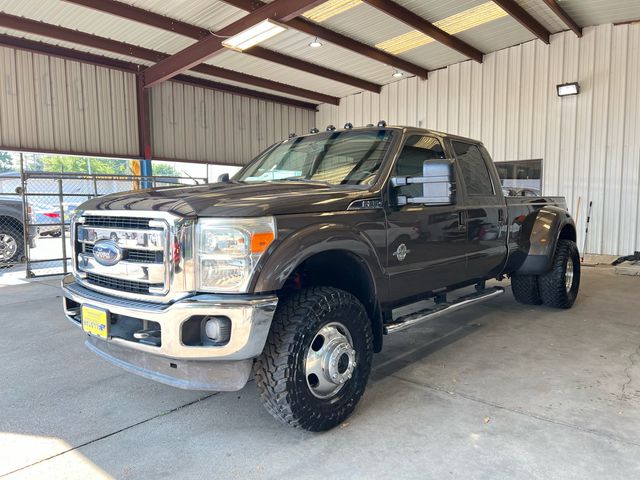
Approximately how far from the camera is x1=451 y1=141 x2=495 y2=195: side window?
4.03 metres

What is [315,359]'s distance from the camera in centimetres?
A: 256

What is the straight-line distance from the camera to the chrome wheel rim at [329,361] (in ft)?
8.43

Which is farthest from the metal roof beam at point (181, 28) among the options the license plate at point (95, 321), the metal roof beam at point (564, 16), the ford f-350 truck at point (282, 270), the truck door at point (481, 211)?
the license plate at point (95, 321)

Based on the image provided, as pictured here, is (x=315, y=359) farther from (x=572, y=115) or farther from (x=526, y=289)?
(x=572, y=115)

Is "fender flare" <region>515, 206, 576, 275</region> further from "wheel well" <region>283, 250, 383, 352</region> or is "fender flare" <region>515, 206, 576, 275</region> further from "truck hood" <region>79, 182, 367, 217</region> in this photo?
"truck hood" <region>79, 182, 367, 217</region>

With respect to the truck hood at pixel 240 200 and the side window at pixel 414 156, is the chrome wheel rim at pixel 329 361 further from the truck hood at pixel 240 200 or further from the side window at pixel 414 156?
the side window at pixel 414 156

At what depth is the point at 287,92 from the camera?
1400 cm

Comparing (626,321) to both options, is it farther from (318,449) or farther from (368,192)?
(318,449)

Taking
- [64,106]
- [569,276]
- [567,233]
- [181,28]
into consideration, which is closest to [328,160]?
[567,233]

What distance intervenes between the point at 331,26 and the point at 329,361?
9085 millimetres

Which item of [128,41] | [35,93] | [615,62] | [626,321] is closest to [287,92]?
[128,41]

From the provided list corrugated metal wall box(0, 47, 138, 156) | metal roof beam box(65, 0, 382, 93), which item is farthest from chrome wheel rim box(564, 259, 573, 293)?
corrugated metal wall box(0, 47, 138, 156)

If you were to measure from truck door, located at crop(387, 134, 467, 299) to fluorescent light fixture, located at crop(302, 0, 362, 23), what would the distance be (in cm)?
622

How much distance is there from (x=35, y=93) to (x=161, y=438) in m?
10.3
